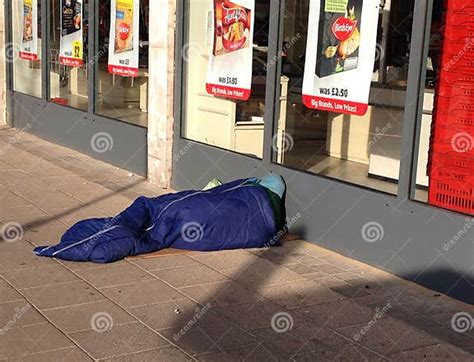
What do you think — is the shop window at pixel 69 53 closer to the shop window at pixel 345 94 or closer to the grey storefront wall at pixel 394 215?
the grey storefront wall at pixel 394 215

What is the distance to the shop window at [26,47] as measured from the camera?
461 inches

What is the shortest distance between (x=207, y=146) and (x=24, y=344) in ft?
12.8

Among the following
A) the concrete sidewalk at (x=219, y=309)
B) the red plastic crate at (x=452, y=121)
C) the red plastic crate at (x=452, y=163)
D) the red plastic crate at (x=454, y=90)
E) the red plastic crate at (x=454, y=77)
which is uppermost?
the red plastic crate at (x=454, y=77)

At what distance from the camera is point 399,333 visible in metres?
4.77

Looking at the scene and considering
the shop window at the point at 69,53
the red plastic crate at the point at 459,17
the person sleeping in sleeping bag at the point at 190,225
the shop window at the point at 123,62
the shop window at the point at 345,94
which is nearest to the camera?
the red plastic crate at the point at 459,17

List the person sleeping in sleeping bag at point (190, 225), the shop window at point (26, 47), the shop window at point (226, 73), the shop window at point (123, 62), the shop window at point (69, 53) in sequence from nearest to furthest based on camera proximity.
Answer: the person sleeping in sleeping bag at point (190, 225), the shop window at point (226, 73), the shop window at point (123, 62), the shop window at point (69, 53), the shop window at point (26, 47)

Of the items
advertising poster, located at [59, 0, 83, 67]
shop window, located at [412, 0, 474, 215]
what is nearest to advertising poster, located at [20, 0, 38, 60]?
advertising poster, located at [59, 0, 83, 67]

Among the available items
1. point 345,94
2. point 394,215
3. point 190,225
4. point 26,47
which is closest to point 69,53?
Answer: point 26,47

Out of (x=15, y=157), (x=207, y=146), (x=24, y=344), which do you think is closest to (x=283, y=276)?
(x=24, y=344)

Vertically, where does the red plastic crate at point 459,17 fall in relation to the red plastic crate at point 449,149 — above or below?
above

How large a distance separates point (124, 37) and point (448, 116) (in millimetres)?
4804

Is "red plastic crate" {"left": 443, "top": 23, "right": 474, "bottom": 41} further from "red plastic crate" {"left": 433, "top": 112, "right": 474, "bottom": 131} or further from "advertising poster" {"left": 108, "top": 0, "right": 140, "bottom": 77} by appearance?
"advertising poster" {"left": 108, "top": 0, "right": 140, "bottom": 77}

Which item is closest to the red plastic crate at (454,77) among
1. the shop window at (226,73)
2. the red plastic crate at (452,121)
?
the red plastic crate at (452,121)

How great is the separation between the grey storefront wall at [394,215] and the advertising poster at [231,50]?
13.4 inches
